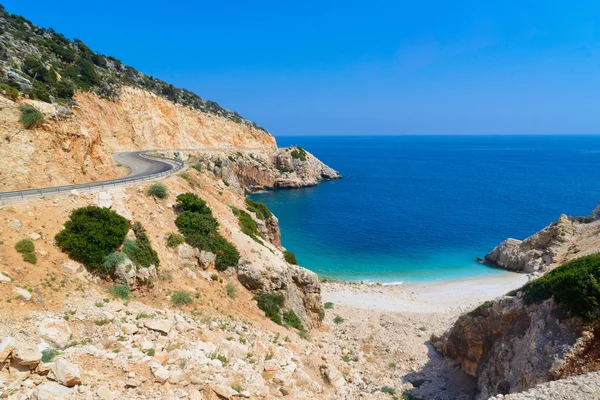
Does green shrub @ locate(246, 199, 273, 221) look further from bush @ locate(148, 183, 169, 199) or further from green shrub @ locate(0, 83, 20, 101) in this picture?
green shrub @ locate(0, 83, 20, 101)

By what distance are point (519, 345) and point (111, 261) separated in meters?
17.7

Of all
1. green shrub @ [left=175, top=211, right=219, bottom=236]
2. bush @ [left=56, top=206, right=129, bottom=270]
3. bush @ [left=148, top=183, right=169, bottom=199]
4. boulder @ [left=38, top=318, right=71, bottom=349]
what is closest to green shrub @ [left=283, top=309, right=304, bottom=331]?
green shrub @ [left=175, top=211, right=219, bottom=236]

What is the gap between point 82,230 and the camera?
16.0 meters

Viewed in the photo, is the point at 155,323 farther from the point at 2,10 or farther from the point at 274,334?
the point at 2,10

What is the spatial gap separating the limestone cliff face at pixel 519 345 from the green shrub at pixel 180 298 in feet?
44.9

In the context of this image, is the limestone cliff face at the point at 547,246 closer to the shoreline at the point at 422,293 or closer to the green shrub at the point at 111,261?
the shoreline at the point at 422,293

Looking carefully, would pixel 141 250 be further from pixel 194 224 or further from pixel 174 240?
pixel 194 224

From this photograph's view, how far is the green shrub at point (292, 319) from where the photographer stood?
2066 centimetres

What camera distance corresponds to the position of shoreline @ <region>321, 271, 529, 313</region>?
31.7 metres

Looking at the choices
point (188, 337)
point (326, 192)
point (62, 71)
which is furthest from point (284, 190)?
point (188, 337)

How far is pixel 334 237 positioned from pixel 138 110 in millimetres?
44879

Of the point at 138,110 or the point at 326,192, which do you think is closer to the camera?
the point at 138,110

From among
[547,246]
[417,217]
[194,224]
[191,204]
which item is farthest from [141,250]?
[417,217]

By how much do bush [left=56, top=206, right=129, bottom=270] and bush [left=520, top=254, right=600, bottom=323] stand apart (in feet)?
60.9
